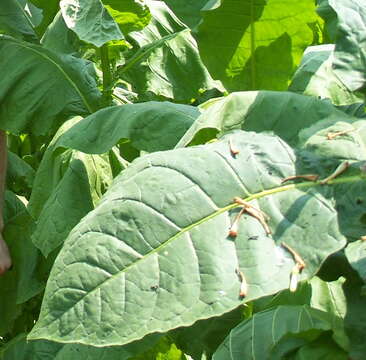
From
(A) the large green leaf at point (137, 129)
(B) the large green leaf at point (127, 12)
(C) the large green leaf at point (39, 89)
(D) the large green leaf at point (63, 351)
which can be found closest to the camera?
(D) the large green leaf at point (63, 351)

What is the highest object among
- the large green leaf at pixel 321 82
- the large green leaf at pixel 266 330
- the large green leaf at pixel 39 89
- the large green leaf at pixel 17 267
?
the large green leaf at pixel 321 82

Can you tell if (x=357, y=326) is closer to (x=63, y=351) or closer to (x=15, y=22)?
(x=63, y=351)

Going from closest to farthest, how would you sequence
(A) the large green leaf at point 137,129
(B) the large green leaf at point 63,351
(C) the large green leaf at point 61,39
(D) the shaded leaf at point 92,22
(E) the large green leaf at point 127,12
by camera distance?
(B) the large green leaf at point 63,351, (A) the large green leaf at point 137,129, (D) the shaded leaf at point 92,22, (E) the large green leaf at point 127,12, (C) the large green leaf at point 61,39

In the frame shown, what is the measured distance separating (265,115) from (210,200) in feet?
1.48

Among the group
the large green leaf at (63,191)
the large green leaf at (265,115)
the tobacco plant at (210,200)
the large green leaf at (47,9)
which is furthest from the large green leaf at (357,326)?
the large green leaf at (47,9)

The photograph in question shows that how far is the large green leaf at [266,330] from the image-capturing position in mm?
1551

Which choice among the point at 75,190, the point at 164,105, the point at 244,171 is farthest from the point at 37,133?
the point at 244,171

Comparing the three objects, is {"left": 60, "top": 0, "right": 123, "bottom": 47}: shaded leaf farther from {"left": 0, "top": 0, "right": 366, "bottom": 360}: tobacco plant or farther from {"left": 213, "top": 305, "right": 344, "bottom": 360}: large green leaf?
{"left": 213, "top": 305, "right": 344, "bottom": 360}: large green leaf

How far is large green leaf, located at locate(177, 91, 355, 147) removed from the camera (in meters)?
1.56

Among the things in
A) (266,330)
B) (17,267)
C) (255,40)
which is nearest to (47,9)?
(17,267)

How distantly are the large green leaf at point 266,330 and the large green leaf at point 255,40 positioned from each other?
87 cm

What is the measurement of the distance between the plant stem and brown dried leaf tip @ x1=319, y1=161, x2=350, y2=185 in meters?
1.75

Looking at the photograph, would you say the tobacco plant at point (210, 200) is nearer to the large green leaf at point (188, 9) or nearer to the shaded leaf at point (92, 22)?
the shaded leaf at point (92, 22)

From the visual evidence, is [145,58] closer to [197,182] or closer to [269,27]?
[269,27]
